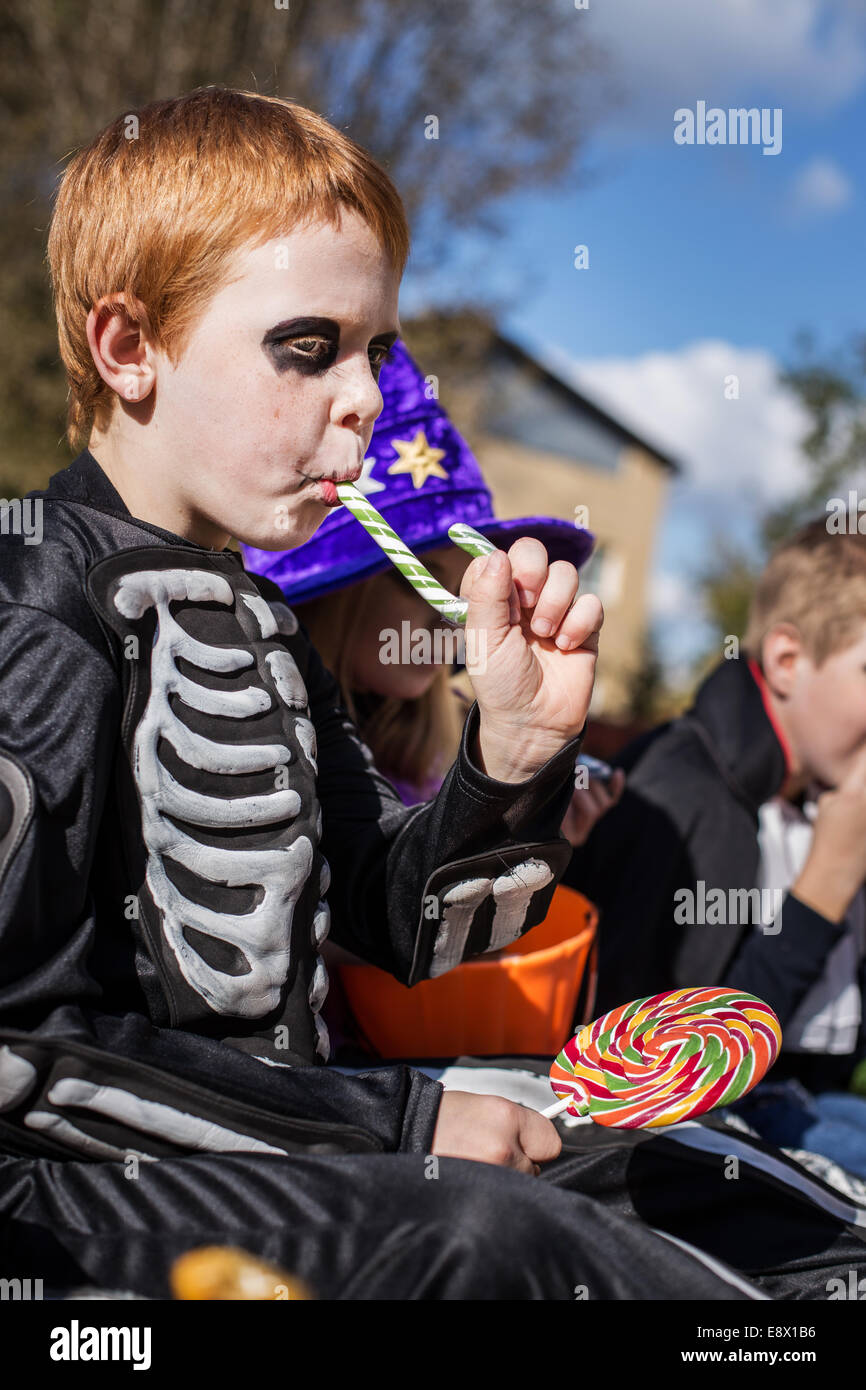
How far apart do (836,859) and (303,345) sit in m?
1.57

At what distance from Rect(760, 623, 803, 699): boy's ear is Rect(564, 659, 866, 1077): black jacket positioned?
0.19ft

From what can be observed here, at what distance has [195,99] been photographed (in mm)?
1479

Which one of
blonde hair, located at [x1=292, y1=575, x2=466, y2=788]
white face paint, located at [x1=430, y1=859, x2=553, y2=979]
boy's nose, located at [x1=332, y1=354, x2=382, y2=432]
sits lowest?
white face paint, located at [x1=430, y1=859, x2=553, y2=979]

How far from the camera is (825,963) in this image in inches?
96.3

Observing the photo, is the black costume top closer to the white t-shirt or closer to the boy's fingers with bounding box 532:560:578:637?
the boy's fingers with bounding box 532:560:578:637

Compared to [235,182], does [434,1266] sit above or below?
below

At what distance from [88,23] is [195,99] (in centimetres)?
871

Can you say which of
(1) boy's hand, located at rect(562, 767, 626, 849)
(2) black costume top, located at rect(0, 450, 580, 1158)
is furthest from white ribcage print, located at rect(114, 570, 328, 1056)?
(1) boy's hand, located at rect(562, 767, 626, 849)

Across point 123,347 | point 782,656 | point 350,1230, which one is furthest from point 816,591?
point 350,1230

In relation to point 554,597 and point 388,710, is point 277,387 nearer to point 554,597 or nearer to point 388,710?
point 554,597

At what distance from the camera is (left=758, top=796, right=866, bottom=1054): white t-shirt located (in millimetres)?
2516

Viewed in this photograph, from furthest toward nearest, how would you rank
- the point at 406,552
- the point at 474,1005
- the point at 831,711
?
the point at 831,711, the point at 474,1005, the point at 406,552
